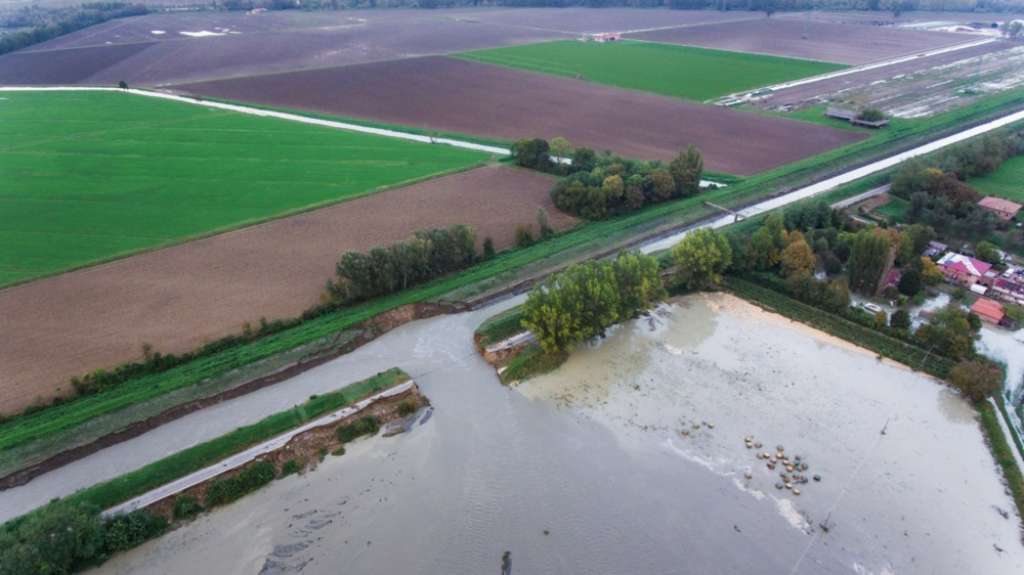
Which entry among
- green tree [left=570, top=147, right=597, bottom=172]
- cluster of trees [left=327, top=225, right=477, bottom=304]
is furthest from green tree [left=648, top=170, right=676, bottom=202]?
cluster of trees [left=327, top=225, right=477, bottom=304]

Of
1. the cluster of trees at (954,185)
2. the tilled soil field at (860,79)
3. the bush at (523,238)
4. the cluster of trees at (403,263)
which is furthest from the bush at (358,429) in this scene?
the tilled soil field at (860,79)

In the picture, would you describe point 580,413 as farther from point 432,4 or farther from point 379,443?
point 432,4

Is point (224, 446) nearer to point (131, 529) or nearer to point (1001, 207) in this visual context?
point (131, 529)

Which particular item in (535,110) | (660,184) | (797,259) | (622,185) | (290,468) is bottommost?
(290,468)

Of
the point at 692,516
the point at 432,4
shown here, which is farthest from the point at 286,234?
the point at 432,4

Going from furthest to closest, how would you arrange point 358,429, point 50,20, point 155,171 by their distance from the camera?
point 50,20 < point 155,171 < point 358,429

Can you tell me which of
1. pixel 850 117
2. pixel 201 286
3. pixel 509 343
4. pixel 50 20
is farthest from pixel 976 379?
pixel 50 20
